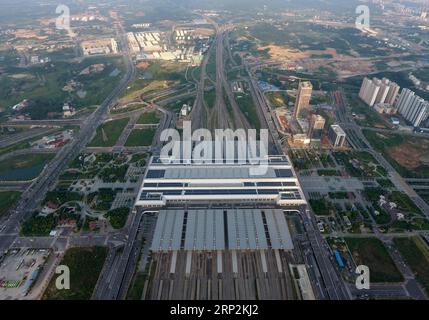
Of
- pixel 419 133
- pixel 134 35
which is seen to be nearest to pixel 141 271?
pixel 419 133

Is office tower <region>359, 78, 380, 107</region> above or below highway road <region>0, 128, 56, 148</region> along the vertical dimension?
above

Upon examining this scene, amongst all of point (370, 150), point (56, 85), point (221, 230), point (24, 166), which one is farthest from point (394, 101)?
point (56, 85)

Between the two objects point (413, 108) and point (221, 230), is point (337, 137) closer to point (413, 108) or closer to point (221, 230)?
point (413, 108)

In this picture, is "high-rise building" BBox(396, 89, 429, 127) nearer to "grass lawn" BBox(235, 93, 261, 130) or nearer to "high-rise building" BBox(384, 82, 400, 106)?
"high-rise building" BBox(384, 82, 400, 106)

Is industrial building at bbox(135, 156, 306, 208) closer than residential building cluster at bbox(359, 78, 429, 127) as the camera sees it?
Yes

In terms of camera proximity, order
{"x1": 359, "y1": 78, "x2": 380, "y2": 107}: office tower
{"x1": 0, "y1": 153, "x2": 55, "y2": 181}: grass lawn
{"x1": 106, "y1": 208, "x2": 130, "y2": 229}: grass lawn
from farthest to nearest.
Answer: {"x1": 359, "y1": 78, "x2": 380, "y2": 107}: office tower → {"x1": 0, "y1": 153, "x2": 55, "y2": 181}: grass lawn → {"x1": 106, "y1": 208, "x2": 130, "y2": 229}: grass lawn

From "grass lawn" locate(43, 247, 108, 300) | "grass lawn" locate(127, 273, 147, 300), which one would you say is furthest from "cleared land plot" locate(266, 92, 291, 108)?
"grass lawn" locate(43, 247, 108, 300)
